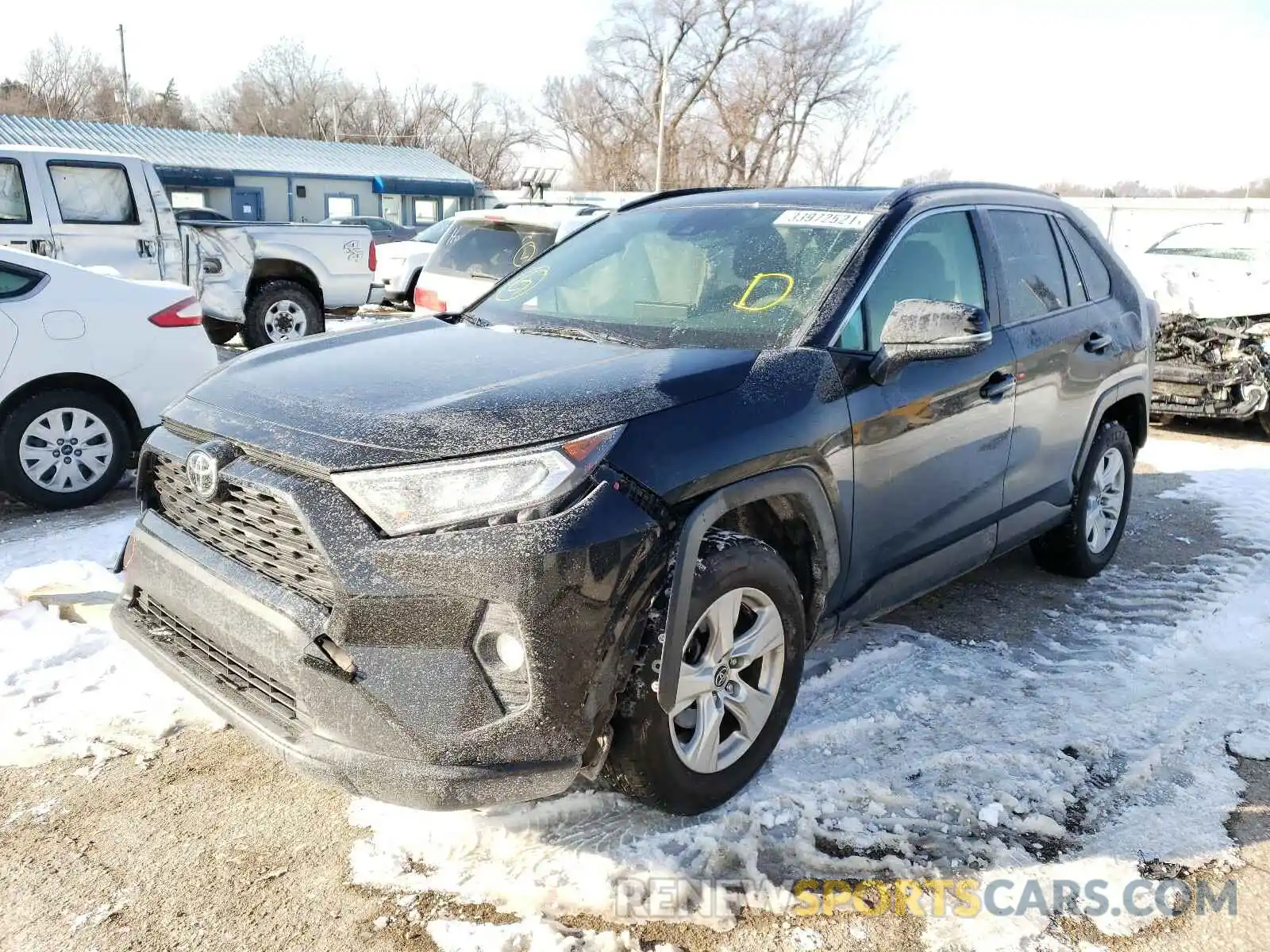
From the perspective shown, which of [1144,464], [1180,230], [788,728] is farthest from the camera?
[1180,230]

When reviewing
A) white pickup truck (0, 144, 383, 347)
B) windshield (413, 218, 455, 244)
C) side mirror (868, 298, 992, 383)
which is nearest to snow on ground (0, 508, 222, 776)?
side mirror (868, 298, 992, 383)

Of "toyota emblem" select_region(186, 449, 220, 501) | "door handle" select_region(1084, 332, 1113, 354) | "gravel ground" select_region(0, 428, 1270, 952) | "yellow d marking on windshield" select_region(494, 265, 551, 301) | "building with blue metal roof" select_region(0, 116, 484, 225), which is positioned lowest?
"gravel ground" select_region(0, 428, 1270, 952)

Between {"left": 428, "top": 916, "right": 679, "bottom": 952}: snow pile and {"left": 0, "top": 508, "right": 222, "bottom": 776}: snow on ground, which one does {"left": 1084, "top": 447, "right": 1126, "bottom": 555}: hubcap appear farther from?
{"left": 0, "top": 508, "right": 222, "bottom": 776}: snow on ground

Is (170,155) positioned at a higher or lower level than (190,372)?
higher

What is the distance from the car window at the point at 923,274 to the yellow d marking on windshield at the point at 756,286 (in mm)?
244

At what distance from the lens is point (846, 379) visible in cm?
315

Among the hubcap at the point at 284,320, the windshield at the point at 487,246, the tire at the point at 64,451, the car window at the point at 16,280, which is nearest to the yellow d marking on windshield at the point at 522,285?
the tire at the point at 64,451

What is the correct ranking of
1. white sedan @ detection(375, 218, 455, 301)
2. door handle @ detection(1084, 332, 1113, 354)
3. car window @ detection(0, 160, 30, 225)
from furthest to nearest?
white sedan @ detection(375, 218, 455, 301)
car window @ detection(0, 160, 30, 225)
door handle @ detection(1084, 332, 1113, 354)

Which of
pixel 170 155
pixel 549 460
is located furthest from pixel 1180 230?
pixel 170 155

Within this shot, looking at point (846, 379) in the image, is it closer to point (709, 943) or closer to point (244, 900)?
point (709, 943)

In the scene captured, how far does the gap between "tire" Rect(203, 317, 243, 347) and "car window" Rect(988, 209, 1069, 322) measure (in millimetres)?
9378

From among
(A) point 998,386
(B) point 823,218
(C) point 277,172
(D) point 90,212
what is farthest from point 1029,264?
(C) point 277,172

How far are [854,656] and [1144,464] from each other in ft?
15.8

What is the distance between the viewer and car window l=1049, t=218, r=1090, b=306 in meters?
4.59
